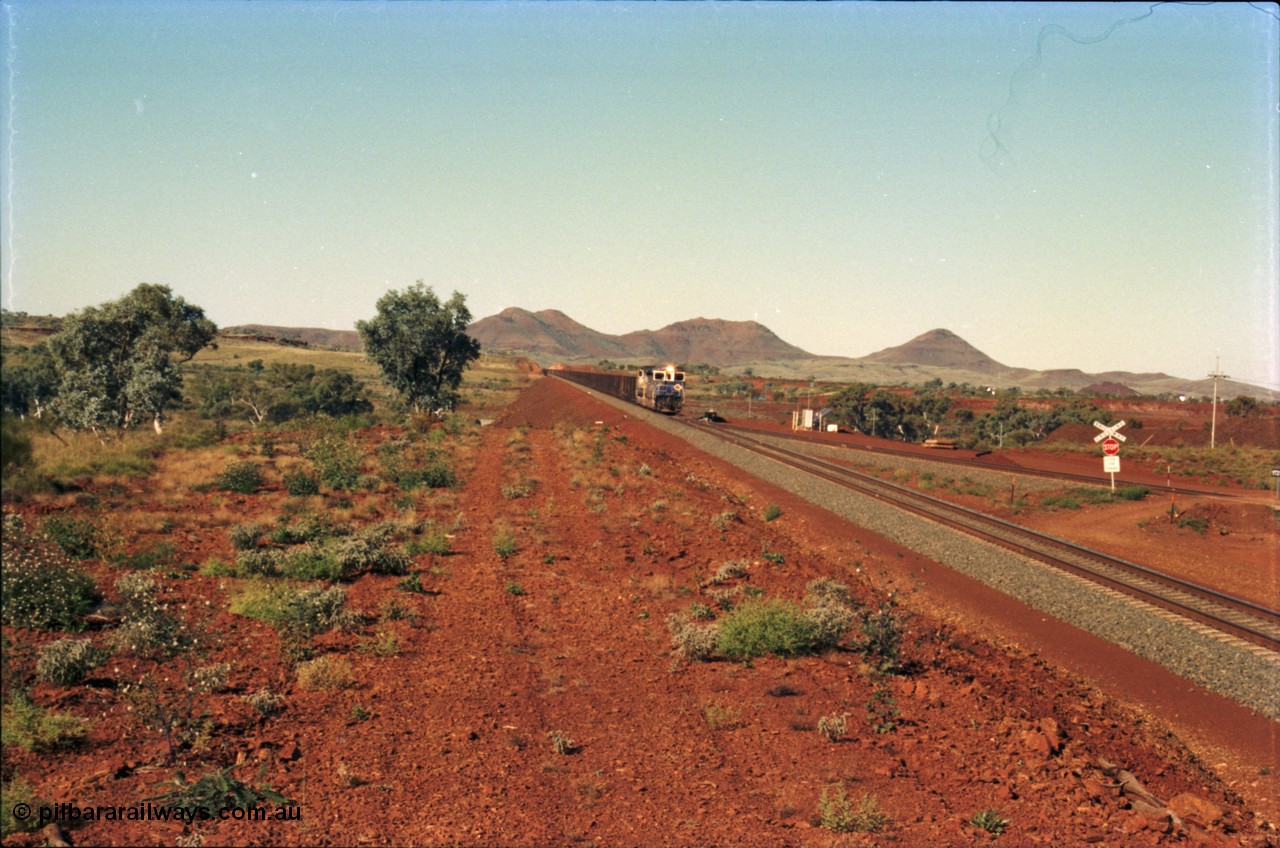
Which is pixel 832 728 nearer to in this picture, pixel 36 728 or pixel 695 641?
pixel 695 641

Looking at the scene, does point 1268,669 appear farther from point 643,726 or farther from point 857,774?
point 643,726

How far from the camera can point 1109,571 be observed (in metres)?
20.4

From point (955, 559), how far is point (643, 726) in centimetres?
1396

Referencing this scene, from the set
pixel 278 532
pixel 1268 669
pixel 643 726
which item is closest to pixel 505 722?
pixel 643 726

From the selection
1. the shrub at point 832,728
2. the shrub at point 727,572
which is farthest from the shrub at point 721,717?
the shrub at point 727,572

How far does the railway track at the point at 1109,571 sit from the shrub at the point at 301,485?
732 inches

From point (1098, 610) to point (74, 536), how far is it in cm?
1890

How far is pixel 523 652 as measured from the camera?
468 inches

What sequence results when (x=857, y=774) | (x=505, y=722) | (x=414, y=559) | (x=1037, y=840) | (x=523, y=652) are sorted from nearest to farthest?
(x=1037, y=840), (x=857, y=774), (x=505, y=722), (x=523, y=652), (x=414, y=559)

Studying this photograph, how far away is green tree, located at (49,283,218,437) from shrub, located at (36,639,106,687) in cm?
2331

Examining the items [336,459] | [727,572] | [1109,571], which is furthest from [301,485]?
[1109,571]

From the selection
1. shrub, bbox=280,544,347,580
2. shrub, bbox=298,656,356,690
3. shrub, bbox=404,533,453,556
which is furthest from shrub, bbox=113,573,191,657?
shrub, bbox=404,533,453,556

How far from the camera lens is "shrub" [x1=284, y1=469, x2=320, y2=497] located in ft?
74.0

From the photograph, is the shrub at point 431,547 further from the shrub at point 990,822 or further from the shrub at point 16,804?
the shrub at point 990,822
